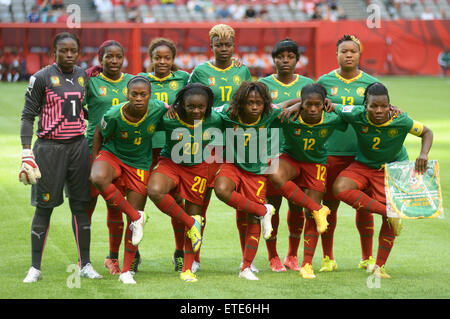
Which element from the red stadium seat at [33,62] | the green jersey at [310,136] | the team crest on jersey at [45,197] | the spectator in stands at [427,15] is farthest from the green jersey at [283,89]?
the spectator in stands at [427,15]

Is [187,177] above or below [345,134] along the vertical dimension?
below

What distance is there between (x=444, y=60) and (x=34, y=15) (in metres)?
17.0

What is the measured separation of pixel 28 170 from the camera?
224 inches

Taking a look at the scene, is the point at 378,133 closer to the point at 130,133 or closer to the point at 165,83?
the point at 165,83

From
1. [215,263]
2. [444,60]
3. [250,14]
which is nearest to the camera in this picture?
[215,263]

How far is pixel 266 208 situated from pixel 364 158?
0.96 meters

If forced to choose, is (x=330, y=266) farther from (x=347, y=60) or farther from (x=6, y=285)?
(x=6, y=285)

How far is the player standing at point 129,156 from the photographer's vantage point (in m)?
5.89

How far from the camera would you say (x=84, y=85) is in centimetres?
614

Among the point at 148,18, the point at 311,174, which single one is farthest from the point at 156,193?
the point at 148,18

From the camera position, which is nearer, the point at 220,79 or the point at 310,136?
the point at 310,136

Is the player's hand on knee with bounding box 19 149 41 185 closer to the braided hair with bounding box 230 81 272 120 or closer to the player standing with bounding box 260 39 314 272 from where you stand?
the braided hair with bounding box 230 81 272 120

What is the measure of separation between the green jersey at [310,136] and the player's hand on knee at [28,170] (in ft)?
6.83

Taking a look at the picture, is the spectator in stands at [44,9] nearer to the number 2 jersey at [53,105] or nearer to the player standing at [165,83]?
the player standing at [165,83]
